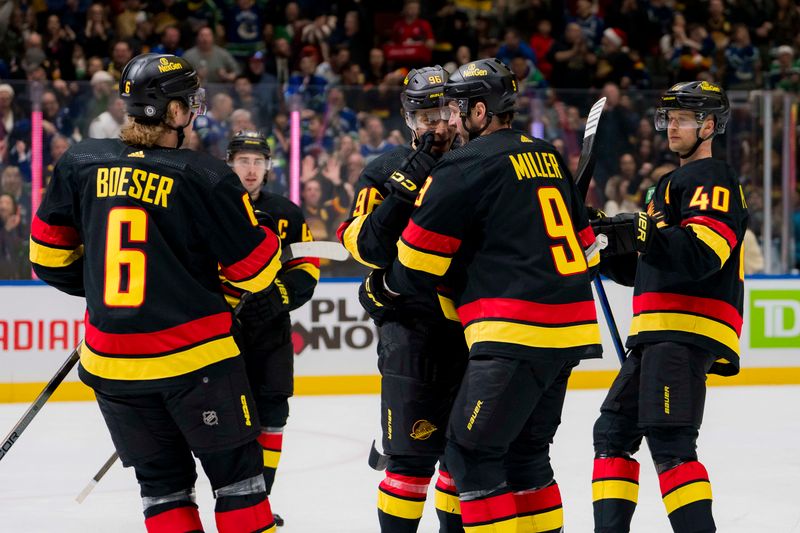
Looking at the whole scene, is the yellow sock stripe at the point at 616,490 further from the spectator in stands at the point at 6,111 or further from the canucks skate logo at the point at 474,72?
the spectator in stands at the point at 6,111

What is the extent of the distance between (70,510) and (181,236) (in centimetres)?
210

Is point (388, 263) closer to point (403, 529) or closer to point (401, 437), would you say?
point (401, 437)

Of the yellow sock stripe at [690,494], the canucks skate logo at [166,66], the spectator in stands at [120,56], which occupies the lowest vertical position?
the yellow sock stripe at [690,494]

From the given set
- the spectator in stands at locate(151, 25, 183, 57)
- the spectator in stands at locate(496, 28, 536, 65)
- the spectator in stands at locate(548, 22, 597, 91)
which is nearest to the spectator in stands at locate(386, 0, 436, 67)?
the spectator in stands at locate(496, 28, 536, 65)

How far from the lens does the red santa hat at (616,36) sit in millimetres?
11125

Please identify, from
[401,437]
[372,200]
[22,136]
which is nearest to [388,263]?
[372,200]

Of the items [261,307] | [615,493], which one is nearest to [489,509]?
[615,493]

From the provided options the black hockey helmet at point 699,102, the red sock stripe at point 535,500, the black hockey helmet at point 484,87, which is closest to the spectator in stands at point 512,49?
the black hockey helmet at point 699,102

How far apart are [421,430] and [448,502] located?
0.31 metres

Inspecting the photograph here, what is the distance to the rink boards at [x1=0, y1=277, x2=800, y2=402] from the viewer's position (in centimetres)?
693

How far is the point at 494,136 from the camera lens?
3035mm

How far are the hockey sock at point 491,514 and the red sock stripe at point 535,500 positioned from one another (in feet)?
0.63

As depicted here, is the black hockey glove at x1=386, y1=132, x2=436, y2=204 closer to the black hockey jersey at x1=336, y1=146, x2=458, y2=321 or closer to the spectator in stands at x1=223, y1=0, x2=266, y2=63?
the black hockey jersey at x1=336, y1=146, x2=458, y2=321

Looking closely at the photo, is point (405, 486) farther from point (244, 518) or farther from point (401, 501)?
point (244, 518)
